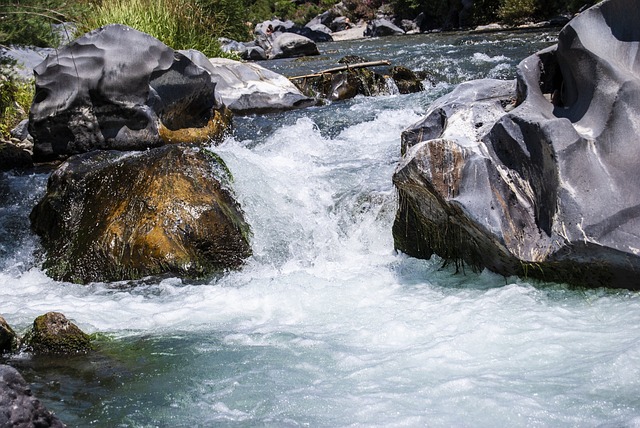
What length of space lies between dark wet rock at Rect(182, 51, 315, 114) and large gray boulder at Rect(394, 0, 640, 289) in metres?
5.64

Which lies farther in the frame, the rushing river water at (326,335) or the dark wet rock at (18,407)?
the rushing river water at (326,335)

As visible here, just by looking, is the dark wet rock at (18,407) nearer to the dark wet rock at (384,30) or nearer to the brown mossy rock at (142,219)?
the brown mossy rock at (142,219)

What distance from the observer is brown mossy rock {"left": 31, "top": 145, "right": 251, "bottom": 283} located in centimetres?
598

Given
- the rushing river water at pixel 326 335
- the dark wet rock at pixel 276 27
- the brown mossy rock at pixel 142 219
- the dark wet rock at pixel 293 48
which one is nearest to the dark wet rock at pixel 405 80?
the rushing river water at pixel 326 335

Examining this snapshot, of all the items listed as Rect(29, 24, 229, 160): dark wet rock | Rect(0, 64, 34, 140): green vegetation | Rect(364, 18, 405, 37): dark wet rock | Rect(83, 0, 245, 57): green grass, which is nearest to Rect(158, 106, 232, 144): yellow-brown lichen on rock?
Rect(29, 24, 229, 160): dark wet rock

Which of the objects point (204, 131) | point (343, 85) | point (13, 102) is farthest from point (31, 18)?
point (343, 85)

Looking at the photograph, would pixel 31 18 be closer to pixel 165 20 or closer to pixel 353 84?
pixel 165 20

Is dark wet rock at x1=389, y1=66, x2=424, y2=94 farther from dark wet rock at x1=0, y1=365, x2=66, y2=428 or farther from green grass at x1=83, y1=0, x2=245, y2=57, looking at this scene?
dark wet rock at x1=0, y1=365, x2=66, y2=428

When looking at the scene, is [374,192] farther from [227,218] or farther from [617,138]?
[617,138]

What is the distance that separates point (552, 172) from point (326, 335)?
5.65 feet

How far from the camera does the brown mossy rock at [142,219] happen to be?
5980 millimetres

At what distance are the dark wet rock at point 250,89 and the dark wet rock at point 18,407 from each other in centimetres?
816

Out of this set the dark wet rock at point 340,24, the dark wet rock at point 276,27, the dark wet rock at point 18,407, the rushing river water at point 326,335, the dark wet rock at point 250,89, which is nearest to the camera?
the dark wet rock at point 18,407

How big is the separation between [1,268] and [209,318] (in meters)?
2.48
